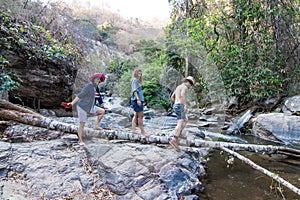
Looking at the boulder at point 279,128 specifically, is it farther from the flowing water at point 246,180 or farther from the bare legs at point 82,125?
the bare legs at point 82,125

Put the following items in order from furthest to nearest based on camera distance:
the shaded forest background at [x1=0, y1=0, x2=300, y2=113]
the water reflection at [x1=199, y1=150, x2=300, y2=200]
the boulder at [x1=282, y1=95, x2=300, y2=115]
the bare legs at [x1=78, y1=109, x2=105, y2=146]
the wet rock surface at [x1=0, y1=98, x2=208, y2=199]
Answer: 1. the boulder at [x1=282, y1=95, x2=300, y2=115]
2. the shaded forest background at [x1=0, y1=0, x2=300, y2=113]
3. the bare legs at [x1=78, y1=109, x2=105, y2=146]
4. the water reflection at [x1=199, y1=150, x2=300, y2=200]
5. the wet rock surface at [x1=0, y1=98, x2=208, y2=199]

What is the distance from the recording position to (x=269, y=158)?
451cm

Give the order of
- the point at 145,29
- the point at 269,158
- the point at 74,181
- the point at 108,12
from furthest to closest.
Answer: the point at 108,12 < the point at 145,29 < the point at 269,158 < the point at 74,181

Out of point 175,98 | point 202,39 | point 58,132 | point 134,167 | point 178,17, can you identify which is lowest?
point 134,167

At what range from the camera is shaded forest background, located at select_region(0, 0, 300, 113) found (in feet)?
18.5

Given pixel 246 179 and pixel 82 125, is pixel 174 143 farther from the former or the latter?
pixel 82 125

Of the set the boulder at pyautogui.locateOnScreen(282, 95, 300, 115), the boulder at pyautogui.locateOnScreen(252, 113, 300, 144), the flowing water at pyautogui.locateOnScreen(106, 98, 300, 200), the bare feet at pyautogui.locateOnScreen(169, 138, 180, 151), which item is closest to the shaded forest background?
the boulder at pyautogui.locateOnScreen(282, 95, 300, 115)

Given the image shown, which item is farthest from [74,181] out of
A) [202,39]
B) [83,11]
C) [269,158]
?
[83,11]

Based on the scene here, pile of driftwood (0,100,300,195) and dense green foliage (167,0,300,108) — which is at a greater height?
dense green foliage (167,0,300,108)

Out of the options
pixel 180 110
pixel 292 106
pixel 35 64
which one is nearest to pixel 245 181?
pixel 180 110

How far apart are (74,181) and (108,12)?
11501mm

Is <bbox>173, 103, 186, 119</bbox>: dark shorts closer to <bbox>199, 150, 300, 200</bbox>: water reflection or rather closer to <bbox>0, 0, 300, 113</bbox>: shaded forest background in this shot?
<bbox>199, 150, 300, 200</bbox>: water reflection

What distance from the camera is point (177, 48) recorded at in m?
10.1

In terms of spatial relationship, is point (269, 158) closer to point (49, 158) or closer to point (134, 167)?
point (134, 167)
